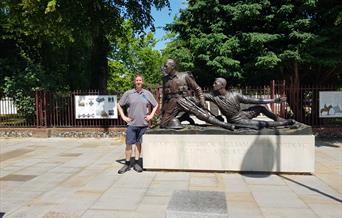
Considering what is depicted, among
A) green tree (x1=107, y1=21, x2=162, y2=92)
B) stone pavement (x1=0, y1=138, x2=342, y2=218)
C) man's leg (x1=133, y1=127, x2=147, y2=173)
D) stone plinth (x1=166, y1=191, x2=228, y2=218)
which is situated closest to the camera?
stone plinth (x1=166, y1=191, x2=228, y2=218)

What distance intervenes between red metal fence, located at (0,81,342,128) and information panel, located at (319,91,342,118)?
466 mm

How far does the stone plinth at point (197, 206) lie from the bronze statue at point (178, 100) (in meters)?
4.77

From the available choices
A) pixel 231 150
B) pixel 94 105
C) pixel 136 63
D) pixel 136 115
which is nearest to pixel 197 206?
pixel 231 150

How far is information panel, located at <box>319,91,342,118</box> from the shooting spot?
14258 millimetres

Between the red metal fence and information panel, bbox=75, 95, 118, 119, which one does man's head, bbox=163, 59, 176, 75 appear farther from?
information panel, bbox=75, 95, 118, 119

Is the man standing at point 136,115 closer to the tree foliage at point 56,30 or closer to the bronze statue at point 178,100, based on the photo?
the bronze statue at point 178,100

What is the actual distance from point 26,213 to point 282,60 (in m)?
12.4

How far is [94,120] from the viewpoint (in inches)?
Answer: 632

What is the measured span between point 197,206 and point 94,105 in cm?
1286

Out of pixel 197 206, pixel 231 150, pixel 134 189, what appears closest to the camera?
pixel 197 206

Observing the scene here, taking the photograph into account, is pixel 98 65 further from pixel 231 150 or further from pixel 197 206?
pixel 197 206

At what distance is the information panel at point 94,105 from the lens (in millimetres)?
15617

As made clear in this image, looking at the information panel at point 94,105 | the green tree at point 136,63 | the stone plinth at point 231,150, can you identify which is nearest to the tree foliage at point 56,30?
the information panel at point 94,105

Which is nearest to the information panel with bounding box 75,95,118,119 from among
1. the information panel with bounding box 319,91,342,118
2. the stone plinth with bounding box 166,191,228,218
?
the information panel with bounding box 319,91,342,118
